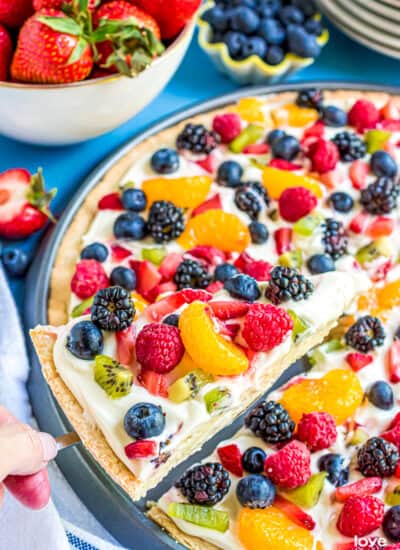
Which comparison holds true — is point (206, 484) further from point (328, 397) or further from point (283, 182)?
point (283, 182)

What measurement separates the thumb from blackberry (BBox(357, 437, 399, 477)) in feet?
3.31

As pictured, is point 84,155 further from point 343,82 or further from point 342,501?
point 342,501

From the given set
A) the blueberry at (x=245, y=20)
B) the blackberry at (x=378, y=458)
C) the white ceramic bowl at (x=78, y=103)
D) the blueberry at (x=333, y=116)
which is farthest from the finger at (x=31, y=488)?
the blueberry at (x=245, y=20)

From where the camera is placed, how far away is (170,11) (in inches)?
116

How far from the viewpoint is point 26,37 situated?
9.10 ft

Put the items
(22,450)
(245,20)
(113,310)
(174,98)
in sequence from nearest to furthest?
(22,450)
(113,310)
(245,20)
(174,98)

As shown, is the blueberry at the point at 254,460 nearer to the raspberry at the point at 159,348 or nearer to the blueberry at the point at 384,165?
the raspberry at the point at 159,348

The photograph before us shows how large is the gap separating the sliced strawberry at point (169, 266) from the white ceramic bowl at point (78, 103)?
63 centimetres

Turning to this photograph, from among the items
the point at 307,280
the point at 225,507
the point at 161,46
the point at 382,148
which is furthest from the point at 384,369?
the point at 161,46

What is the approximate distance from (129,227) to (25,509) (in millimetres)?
1044

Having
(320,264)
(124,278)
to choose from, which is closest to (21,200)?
(124,278)

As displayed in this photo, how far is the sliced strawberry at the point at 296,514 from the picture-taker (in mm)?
2426

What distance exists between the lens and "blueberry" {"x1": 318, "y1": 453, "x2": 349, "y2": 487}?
8.25ft

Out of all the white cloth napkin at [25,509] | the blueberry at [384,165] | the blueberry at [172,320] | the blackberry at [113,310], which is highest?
the blueberry at [384,165]
